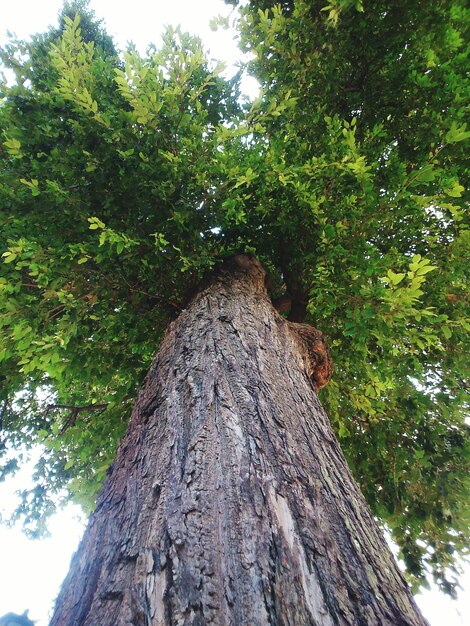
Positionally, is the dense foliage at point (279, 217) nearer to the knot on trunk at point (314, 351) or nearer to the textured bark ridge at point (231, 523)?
the knot on trunk at point (314, 351)

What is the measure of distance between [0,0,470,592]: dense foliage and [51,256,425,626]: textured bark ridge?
4.37ft

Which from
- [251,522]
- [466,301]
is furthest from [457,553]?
[251,522]

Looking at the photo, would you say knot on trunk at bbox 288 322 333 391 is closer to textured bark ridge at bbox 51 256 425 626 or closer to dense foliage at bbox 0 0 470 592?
dense foliage at bbox 0 0 470 592

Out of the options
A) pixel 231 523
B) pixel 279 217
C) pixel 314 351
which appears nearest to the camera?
pixel 231 523

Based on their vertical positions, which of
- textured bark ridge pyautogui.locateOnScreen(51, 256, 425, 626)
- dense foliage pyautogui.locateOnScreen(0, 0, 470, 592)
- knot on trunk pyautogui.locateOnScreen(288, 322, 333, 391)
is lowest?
textured bark ridge pyautogui.locateOnScreen(51, 256, 425, 626)

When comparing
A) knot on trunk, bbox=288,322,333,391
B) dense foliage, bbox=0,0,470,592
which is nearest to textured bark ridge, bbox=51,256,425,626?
knot on trunk, bbox=288,322,333,391

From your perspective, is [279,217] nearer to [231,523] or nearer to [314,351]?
[314,351]

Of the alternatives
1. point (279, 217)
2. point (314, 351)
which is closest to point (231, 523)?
point (314, 351)

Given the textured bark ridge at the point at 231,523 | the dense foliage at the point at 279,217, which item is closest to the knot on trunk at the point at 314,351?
the dense foliage at the point at 279,217

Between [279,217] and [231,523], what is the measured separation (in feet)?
9.73

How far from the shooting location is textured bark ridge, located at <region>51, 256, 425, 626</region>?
107cm

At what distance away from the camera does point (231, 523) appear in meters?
1.28

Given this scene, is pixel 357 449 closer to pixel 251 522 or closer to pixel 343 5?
pixel 251 522

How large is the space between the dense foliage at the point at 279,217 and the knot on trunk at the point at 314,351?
325 mm
